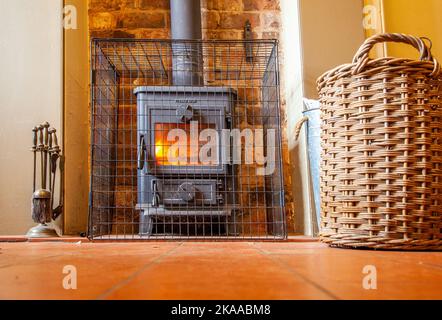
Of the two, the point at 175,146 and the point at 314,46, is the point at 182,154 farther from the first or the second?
the point at 314,46

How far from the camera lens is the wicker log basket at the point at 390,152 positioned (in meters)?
1.30

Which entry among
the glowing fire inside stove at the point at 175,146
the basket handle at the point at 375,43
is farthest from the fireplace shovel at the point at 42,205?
the basket handle at the point at 375,43

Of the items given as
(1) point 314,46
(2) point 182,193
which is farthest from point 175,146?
(1) point 314,46

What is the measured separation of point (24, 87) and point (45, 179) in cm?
47

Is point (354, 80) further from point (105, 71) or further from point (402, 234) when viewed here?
point (105, 71)

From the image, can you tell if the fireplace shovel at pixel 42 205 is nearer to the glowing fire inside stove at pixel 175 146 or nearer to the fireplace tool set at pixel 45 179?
the fireplace tool set at pixel 45 179

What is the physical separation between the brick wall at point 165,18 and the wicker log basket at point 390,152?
1551 millimetres

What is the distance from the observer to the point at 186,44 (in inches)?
96.9

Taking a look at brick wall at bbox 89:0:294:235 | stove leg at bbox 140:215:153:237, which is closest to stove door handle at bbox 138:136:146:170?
stove leg at bbox 140:215:153:237

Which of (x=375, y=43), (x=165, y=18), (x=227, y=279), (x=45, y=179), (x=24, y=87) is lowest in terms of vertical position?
(x=227, y=279)
